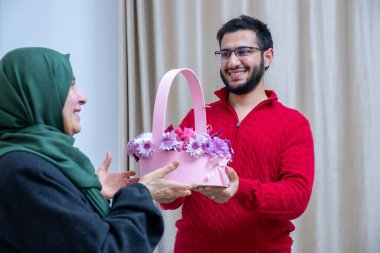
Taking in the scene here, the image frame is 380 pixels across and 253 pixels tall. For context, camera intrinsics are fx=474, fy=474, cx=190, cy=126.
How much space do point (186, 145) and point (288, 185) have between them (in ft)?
1.51

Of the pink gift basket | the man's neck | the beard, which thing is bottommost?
the pink gift basket

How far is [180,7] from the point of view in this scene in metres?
2.67

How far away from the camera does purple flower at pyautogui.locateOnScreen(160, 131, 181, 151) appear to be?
1.47m

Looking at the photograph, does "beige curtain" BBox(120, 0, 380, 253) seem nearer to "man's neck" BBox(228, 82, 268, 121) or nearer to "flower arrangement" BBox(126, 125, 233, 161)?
"man's neck" BBox(228, 82, 268, 121)

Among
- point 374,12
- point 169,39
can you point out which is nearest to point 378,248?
point 374,12

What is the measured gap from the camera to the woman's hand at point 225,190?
5.17ft

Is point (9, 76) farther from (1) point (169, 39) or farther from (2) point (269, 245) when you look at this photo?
(1) point (169, 39)

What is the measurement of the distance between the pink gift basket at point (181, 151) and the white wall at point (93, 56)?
1317 mm

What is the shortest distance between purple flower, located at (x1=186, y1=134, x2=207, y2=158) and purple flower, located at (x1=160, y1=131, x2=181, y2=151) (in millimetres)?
34

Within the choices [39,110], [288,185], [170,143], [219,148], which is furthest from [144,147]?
[288,185]

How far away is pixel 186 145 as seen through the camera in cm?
149

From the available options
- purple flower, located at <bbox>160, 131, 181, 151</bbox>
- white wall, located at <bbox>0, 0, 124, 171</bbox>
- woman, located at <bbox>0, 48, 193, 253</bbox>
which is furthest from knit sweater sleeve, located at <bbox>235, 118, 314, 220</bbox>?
white wall, located at <bbox>0, 0, 124, 171</bbox>

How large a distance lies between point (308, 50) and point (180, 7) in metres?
0.75

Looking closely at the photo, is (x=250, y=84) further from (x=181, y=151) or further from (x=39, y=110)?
(x=39, y=110)
